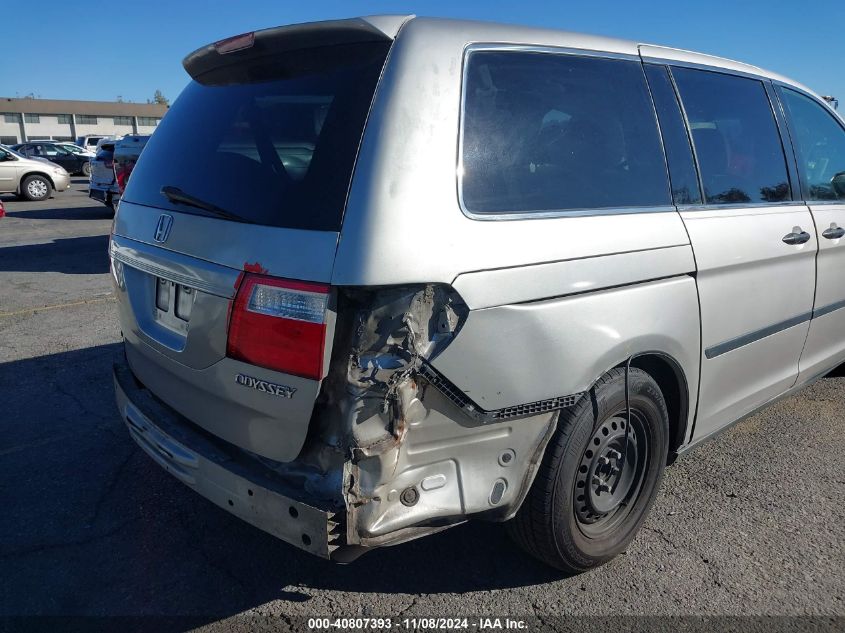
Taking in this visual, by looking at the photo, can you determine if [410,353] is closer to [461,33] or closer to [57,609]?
[461,33]

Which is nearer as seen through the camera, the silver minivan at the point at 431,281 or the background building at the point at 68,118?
the silver minivan at the point at 431,281

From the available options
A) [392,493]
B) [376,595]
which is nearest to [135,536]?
[376,595]

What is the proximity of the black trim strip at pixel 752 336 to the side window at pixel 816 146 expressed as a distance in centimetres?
69

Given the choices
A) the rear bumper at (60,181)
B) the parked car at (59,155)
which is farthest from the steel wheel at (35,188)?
the parked car at (59,155)

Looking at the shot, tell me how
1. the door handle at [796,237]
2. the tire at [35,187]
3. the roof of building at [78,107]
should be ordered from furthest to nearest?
the roof of building at [78,107] < the tire at [35,187] < the door handle at [796,237]

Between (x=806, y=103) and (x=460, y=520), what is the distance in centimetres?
338

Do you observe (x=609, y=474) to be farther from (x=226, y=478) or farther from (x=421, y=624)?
(x=226, y=478)

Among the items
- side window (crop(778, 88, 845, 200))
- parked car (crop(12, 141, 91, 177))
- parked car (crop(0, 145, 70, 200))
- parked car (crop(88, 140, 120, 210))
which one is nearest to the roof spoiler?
side window (crop(778, 88, 845, 200))

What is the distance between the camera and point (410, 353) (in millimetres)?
2021

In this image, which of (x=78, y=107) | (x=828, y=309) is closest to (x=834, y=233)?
(x=828, y=309)

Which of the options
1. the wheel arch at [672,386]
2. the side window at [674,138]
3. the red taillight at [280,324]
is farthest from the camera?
the side window at [674,138]

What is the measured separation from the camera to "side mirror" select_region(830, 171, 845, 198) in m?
3.99

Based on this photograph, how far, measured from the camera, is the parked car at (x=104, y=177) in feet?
44.0

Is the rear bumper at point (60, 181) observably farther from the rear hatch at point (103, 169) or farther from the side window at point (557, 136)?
the side window at point (557, 136)
